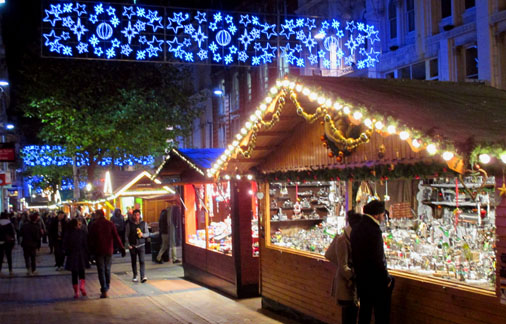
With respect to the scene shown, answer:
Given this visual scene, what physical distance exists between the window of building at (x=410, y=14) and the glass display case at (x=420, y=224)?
6.93 meters

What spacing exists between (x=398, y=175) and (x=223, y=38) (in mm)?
8562

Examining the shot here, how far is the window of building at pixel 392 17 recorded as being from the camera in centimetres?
2072

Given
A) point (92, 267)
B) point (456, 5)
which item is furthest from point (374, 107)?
point (92, 267)

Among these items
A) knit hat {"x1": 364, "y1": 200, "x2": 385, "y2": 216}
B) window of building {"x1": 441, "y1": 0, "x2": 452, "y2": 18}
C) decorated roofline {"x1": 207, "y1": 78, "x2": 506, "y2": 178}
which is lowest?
knit hat {"x1": 364, "y1": 200, "x2": 385, "y2": 216}

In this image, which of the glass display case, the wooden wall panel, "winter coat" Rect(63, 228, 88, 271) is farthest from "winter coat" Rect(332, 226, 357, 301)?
"winter coat" Rect(63, 228, 88, 271)

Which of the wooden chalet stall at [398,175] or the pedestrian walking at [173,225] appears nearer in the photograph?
the wooden chalet stall at [398,175]

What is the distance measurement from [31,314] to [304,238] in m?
5.26

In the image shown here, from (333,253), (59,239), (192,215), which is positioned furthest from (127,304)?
(59,239)

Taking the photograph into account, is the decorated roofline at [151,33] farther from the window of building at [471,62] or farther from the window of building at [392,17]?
the window of building at [392,17]

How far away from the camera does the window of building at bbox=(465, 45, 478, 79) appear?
1778 centimetres

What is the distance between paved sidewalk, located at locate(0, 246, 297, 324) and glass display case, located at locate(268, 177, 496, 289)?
1.65 m

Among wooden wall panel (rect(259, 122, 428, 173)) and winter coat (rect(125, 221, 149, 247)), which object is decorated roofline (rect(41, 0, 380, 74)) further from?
wooden wall panel (rect(259, 122, 428, 173))

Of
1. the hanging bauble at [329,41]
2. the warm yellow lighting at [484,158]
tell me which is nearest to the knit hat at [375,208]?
the warm yellow lighting at [484,158]

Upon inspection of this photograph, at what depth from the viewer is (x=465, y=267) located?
24.3 ft
